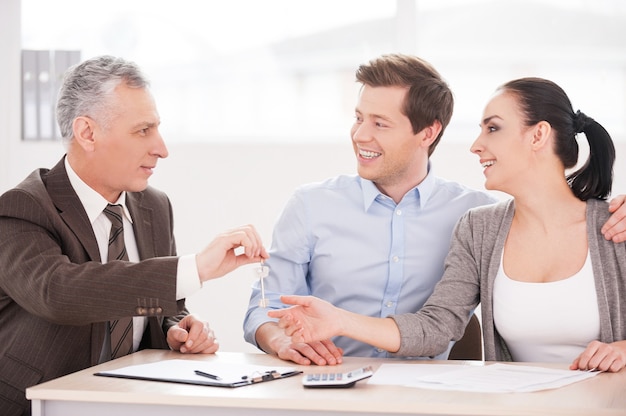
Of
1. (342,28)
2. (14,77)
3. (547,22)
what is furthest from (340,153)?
(14,77)

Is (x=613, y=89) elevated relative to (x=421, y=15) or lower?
lower

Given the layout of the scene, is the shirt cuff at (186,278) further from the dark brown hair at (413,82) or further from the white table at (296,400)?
the dark brown hair at (413,82)

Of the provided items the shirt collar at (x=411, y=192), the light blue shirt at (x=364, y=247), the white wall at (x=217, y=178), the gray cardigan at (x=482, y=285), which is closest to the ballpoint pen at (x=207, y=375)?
the gray cardigan at (x=482, y=285)

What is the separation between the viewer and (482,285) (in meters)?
2.44

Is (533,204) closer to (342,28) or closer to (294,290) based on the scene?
(294,290)

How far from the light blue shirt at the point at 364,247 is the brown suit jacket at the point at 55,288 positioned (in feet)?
1.95

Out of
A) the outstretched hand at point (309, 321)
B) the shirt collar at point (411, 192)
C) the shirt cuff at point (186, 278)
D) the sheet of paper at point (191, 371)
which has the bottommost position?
the sheet of paper at point (191, 371)

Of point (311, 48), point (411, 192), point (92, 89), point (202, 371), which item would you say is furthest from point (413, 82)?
point (311, 48)

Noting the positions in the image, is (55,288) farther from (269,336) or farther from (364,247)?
(364,247)

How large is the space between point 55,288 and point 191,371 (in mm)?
409

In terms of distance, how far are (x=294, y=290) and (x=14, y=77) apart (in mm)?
2677

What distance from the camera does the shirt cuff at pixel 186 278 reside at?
207 centimetres

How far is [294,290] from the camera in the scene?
2.73m

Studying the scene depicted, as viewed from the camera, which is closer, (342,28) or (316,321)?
(316,321)
